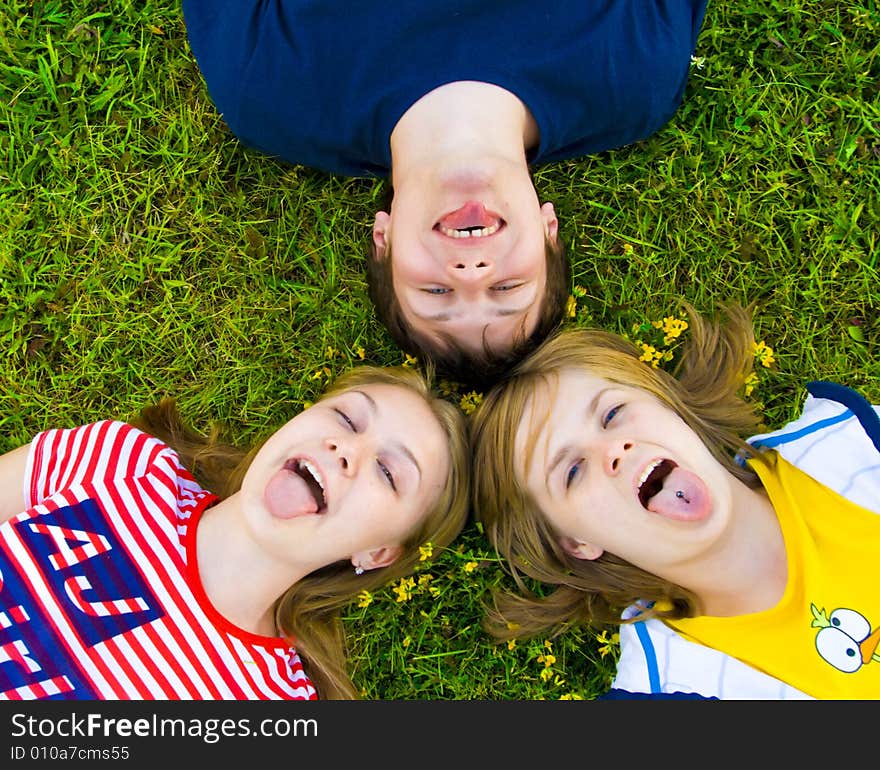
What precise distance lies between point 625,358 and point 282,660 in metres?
1.95

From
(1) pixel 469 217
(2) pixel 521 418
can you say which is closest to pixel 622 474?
(2) pixel 521 418

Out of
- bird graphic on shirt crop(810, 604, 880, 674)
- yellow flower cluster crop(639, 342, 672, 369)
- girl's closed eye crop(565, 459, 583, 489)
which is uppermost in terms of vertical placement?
yellow flower cluster crop(639, 342, 672, 369)

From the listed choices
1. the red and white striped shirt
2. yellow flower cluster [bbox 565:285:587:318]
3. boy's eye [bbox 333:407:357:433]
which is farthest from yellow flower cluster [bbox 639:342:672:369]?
the red and white striped shirt

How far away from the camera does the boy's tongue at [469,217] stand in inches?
109

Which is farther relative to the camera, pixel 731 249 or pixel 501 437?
pixel 731 249

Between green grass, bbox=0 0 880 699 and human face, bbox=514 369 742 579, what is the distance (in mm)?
808

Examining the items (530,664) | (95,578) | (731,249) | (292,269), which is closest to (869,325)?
(731,249)

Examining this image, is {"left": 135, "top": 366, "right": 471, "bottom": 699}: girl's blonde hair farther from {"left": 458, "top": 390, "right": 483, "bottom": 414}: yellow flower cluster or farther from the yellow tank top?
the yellow tank top

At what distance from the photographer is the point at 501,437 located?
327cm

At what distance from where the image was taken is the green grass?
381 centimetres

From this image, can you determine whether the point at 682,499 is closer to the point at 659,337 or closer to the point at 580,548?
the point at 580,548

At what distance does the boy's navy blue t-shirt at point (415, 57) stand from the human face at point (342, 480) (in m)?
1.17

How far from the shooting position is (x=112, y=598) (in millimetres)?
3078

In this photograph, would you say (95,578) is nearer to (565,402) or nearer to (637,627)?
(565,402)
